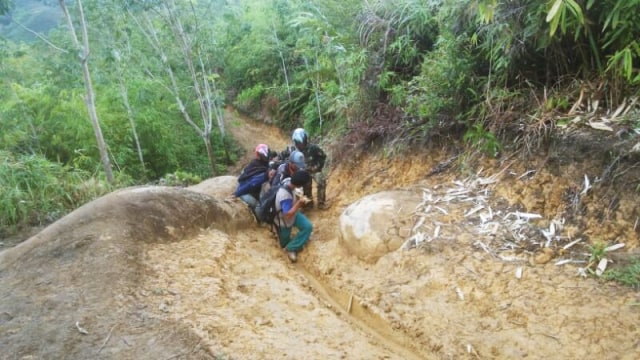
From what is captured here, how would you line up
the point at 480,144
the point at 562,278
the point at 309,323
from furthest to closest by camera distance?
the point at 480,144 < the point at 309,323 < the point at 562,278

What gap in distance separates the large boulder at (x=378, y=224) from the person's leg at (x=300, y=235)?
61 cm

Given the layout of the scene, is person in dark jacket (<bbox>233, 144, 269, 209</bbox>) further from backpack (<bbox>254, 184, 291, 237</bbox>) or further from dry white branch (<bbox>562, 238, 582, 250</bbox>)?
dry white branch (<bbox>562, 238, 582, 250</bbox>)

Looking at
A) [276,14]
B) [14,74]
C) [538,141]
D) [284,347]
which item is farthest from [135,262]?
[14,74]

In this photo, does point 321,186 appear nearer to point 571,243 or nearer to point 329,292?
point 329,292

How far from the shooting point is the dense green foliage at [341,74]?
3832 mm

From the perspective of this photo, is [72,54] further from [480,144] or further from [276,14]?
[480,144]

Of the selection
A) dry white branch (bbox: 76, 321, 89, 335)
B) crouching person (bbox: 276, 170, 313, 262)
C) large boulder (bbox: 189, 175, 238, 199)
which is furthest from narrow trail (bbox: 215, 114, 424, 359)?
large boulder (bbox: 189, 175, 238, 199)

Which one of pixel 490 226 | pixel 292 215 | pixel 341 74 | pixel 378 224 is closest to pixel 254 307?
pixel 378 224

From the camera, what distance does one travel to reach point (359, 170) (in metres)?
6.64

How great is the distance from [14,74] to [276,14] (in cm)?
964

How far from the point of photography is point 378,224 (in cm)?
441

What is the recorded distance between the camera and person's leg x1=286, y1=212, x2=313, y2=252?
5.22 m

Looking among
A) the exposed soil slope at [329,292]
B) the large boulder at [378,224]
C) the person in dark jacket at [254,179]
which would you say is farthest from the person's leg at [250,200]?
the large boulder at [378,224]

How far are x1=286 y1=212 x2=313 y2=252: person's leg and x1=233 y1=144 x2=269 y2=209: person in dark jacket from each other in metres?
1.10
